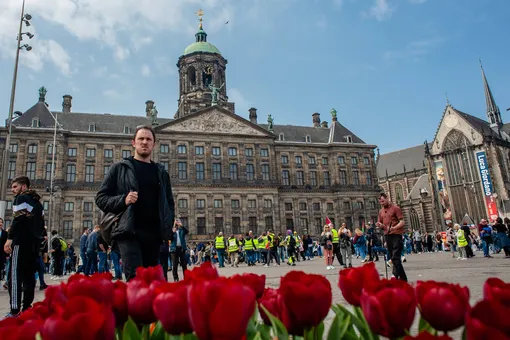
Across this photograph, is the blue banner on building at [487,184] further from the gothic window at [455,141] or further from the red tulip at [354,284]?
the red tulip at [354,284]

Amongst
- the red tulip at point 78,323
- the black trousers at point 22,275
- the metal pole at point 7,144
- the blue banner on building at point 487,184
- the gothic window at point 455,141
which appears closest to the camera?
the red tulip at point 78,323

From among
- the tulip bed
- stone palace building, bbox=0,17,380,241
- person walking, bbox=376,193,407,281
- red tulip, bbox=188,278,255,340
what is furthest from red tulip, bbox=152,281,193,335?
stone palace building, bbox=0,17,380,241

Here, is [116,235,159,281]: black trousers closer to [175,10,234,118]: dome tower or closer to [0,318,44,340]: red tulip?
[0,318,44,340]: red tulip

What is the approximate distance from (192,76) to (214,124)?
745 cm

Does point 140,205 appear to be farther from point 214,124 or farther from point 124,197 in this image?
point 214,124

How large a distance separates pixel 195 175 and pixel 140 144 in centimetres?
3881

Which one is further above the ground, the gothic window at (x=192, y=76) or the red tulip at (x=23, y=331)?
the gothic window at (x=192, y=76)

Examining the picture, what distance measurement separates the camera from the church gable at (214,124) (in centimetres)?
4228

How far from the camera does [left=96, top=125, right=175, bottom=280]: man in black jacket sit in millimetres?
3357

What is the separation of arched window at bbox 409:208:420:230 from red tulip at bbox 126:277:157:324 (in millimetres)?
62815

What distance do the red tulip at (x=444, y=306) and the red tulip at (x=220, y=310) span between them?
417mm

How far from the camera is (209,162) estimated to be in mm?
42781

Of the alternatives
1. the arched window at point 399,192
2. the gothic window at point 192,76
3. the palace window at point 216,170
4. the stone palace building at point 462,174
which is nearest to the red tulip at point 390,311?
the palace window at point 216,170

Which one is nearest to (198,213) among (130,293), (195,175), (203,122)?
(195,175)
